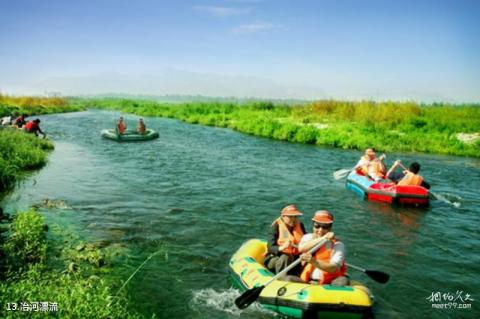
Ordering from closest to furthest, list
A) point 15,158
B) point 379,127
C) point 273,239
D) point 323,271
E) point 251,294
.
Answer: point 251,294 < point 323,271 < point 273,239 < point 15,158 < point 379,127

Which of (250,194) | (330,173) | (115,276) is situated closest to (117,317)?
(115,276)

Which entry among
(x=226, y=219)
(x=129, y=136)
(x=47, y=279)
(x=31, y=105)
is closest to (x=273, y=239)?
(x=47, y=279)

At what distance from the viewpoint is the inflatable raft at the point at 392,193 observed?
39.2 feet

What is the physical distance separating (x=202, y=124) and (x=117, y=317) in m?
35.4

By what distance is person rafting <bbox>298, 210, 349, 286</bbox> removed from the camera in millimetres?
5578

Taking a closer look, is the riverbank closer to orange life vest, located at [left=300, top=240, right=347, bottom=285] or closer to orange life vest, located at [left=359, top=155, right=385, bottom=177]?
orange life vest, located at [left=300, top=240, right=347, bottom=285]

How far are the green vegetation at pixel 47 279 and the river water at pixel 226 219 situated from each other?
2.12ft

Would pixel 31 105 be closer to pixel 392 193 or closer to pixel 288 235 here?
pixel 392 193

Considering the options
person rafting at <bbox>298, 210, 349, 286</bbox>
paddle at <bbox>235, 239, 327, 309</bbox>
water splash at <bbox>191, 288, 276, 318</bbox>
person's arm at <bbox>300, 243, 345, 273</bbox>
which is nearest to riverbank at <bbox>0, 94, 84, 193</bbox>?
water splash at <bbox>191, 288, 276, 318</bbox>

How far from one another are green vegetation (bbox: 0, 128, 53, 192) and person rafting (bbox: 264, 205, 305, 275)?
9107 mm

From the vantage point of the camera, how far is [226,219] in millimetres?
10820

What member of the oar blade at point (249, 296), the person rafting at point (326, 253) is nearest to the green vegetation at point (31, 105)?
the oar blade at point (249, 296)

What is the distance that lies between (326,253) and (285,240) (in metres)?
0.87

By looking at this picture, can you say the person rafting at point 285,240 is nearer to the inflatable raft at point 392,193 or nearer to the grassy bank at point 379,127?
the inflatable raft at point 392,193
